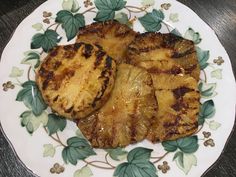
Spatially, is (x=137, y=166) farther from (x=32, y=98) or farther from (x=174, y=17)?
(x=174, y=17)

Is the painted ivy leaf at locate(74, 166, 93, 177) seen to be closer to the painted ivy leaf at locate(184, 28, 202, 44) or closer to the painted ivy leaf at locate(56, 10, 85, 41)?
the painted ivy leaf at locate(56, 10, 85, 41)

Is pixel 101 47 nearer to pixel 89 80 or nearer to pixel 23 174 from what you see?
pixel 89 80

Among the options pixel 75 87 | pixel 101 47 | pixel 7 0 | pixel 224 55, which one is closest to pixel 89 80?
pixel 75 87

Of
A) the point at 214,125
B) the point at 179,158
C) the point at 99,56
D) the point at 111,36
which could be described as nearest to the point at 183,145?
the point at 179,158

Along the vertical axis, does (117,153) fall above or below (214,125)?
below

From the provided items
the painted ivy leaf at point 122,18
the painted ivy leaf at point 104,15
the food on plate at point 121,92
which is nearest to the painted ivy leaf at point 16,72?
the food on plate at point 121,92

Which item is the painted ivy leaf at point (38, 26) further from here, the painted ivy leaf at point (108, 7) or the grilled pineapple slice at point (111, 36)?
the painted ivy leaf at point (108, 7)
